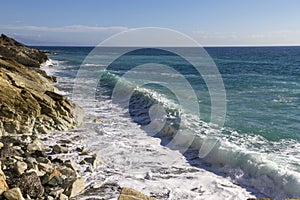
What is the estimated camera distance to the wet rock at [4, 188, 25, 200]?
5125mm

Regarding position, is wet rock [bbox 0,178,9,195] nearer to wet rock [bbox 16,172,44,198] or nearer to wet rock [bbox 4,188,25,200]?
wet rock [bbox 4,188,25,200]

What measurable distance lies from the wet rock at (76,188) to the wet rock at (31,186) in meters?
0.55

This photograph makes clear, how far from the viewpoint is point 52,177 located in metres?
6.25

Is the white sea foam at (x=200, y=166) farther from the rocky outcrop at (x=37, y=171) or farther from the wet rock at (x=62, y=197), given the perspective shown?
the wet rock at (x=62, y=197)

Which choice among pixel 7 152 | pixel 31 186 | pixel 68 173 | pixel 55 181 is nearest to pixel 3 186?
pixel 31 186

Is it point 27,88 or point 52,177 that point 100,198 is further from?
point 27,88

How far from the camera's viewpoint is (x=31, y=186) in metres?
5.64

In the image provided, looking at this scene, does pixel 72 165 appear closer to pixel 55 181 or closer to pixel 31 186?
pixel 55 181

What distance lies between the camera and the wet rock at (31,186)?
5582 mm

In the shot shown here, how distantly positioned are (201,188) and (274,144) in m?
4.30

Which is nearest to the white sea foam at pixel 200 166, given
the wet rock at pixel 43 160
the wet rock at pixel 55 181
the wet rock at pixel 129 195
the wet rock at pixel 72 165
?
the wet rock at pixel 72 165

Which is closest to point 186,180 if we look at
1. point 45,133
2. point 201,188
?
point 201,188

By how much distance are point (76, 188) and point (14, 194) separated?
132 centimetres

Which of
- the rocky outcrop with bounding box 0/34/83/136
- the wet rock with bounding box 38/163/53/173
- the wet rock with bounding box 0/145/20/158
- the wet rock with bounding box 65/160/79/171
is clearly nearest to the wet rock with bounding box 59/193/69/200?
the wet rock with bounding box 38/163/53/173
